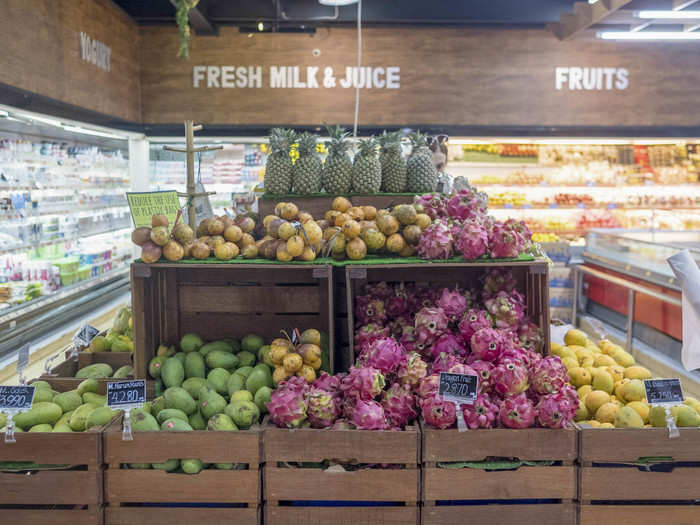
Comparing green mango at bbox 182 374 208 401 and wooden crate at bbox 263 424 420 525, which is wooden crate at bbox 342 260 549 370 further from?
green mango at bbox 182 374 208 401

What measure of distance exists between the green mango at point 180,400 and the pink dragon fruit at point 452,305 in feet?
3.82

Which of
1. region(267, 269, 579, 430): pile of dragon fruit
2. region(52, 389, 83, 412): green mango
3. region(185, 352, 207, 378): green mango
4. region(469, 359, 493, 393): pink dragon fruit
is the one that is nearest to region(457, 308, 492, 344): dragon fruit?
region(267, 269, 579, 430): pile of dragon fruit

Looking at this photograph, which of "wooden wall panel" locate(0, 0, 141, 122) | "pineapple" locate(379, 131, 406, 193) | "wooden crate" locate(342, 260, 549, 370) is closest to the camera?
"wooden crate" locate(342, 260, 549, 370)

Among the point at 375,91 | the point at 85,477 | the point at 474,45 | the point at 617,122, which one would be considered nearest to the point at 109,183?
the point at 375,91

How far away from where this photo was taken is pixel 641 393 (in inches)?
99.9

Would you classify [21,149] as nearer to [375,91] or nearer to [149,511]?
[375,91]

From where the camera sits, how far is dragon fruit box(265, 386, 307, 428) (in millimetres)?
2271

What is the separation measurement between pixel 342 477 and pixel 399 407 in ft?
1.11

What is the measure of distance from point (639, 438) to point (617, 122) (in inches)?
218

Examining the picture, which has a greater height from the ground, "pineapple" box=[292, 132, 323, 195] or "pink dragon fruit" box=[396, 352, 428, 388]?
"pineapple" box=[292, 132, 323, 195]

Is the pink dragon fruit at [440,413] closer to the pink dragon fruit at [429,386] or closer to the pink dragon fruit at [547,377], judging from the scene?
the pink dragon fruit at [429,386]

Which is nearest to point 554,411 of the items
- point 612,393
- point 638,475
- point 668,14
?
point 638,475

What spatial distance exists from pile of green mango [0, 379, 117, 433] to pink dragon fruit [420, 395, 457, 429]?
1.25 m

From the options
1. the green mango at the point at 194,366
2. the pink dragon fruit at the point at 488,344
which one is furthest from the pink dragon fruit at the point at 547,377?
the green mango at the point at 194,366
